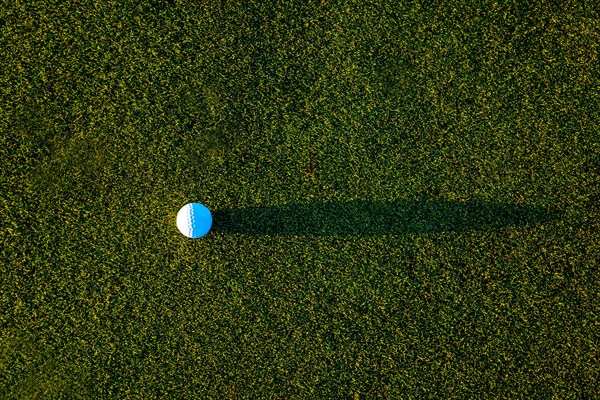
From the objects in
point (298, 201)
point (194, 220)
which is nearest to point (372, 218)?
point (298, 201)

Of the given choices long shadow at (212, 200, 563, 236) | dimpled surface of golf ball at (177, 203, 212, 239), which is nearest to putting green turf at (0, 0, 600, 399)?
long shadow at (212, 200, 563, 236)

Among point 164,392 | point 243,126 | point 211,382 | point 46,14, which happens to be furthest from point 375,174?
point 46,14

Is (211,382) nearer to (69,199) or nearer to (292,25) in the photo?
(69,199)

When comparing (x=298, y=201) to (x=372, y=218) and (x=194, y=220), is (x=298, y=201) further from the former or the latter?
(x=194, y=220)

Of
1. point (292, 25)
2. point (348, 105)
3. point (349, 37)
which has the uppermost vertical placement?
point (292, 25)

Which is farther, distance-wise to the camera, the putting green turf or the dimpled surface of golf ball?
the putting green turf

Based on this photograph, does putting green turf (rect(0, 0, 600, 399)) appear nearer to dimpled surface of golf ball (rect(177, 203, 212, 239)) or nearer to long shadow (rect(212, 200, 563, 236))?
long shadow (rect(212, 200, 563, 236))

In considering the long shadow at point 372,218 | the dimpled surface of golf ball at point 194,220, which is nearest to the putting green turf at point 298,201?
the long shadow at point 372,218
